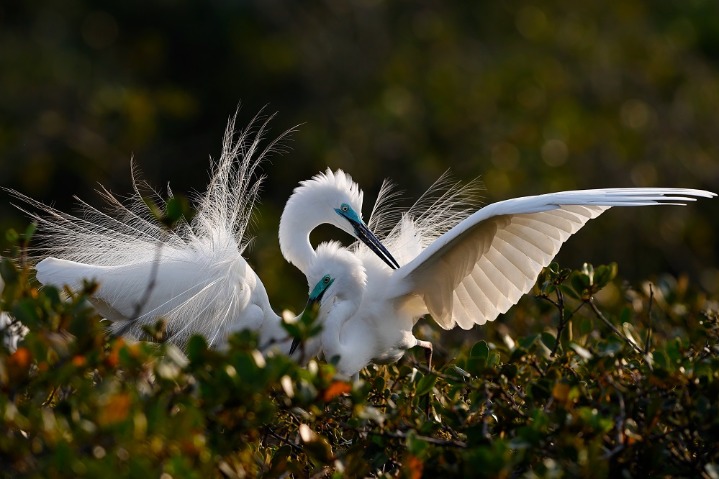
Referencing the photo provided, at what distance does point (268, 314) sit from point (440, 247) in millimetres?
915

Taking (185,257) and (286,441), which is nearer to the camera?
(286,441)

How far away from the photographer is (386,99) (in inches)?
307

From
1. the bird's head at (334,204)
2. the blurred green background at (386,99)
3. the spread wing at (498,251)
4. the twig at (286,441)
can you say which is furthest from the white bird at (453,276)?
the blurred green background at (386,99)

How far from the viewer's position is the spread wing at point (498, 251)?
11.0ft

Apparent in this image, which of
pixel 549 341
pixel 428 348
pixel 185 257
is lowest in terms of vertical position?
pixel 185 257

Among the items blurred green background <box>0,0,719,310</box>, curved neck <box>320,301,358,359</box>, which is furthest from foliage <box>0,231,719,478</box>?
blurred green background <box>0,0,719,310</box>

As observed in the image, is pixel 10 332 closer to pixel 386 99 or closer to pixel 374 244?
pixel 374 244

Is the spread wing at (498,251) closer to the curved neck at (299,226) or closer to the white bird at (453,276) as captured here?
the white bird at (453,276)

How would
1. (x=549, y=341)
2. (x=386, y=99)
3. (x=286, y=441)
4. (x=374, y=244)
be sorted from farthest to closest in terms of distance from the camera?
(x=386, y=99) < (x=374, y=244) < (x=549, y=341) < (x=286, y=441)

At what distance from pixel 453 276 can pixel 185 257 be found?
3.61 ft

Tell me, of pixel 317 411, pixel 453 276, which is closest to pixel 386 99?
pixel 453 276

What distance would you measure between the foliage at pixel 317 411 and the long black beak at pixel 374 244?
118cm

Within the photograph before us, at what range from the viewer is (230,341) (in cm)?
221

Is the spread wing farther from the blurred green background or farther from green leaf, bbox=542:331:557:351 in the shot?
the blurred green background
